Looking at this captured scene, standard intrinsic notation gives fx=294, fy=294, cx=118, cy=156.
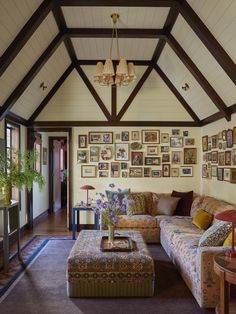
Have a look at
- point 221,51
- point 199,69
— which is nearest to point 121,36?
point 199,69

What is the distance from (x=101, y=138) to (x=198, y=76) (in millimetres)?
2615

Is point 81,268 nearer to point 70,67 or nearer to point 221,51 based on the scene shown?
point 221,51

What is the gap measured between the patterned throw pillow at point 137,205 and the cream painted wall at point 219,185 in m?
1.41

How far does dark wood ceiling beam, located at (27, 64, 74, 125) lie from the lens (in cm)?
646

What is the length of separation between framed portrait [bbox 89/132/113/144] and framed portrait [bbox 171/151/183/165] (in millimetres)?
1441

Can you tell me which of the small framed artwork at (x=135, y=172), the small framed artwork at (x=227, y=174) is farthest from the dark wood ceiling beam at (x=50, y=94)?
the small framed artwork at (x=227, y=174)

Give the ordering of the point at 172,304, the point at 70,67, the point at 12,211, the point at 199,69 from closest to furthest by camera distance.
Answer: the point at 172,304 < the point at 12,211 < the point at 199,69 < the point at 70,67

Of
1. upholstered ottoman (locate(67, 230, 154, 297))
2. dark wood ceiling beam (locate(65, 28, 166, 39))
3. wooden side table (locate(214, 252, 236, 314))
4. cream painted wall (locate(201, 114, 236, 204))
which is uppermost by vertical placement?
dark wood ceiling beam (locate(65, 28, 166, 39))

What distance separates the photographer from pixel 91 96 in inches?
260

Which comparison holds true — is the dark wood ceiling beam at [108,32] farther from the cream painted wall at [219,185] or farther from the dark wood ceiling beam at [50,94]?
the cream painted wall at [219,185]

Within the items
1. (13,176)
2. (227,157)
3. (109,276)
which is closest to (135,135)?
(227,157)

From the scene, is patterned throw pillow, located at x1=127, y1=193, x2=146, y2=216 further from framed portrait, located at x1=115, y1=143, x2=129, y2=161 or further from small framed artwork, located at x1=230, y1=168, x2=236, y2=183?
small framed artwork, located at x1=230, y1=168, x2=236, y2=183

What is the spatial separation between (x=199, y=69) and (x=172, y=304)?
11.8ft

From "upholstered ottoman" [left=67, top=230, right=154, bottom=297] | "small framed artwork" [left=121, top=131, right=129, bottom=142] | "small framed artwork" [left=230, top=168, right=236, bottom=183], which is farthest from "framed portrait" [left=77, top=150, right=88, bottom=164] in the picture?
"upholstered ottoman" [left=67, top=230, right=154, bottom=297]
